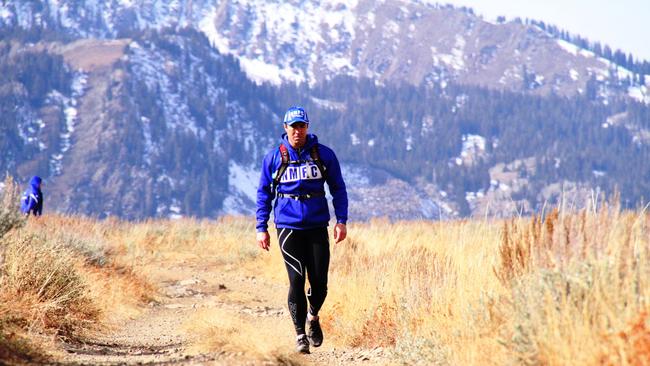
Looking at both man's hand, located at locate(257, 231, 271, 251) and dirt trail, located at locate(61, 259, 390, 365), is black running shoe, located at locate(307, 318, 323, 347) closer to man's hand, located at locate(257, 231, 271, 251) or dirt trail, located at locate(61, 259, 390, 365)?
dirt trail, located at locate(61, 259, 390, 365)

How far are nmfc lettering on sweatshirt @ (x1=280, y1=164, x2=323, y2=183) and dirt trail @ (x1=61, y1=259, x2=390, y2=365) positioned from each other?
1297 mm

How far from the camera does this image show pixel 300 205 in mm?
7254

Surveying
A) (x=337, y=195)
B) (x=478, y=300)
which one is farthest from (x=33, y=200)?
(x=478, y=300)

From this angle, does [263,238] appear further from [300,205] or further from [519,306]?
[519,306]

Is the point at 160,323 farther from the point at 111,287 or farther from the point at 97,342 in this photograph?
the point at 97,342

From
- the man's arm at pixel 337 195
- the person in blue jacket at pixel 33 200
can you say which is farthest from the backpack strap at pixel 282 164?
the person in blue jacket at pixel 33 200

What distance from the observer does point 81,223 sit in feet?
65.6

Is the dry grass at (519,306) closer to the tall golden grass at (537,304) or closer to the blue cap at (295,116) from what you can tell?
the tall golden grass at (537,304)

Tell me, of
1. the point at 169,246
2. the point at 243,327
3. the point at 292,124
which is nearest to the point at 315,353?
the point at 243,327

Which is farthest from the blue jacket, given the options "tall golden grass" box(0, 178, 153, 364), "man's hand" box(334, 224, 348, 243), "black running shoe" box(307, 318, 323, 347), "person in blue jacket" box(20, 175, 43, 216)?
"person in blue jacket" box(20, 175, 43, 216)

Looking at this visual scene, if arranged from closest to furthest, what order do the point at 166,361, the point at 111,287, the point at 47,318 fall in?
the point at 166,361 < the point at 47,318 < the point at 111,287

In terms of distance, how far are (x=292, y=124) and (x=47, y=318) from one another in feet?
9.06

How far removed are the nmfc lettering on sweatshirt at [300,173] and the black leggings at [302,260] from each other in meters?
0.42

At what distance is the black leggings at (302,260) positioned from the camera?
735 cm
